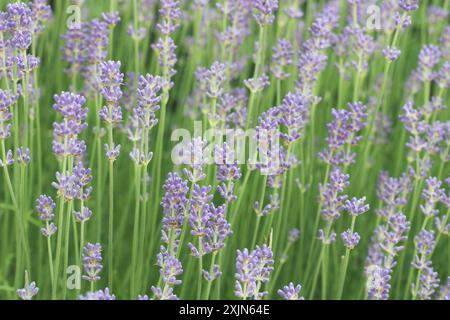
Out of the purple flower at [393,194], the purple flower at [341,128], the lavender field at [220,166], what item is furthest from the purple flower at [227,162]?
the purple flower at [393,194]

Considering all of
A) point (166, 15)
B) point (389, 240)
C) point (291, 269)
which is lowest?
point (291, 269)

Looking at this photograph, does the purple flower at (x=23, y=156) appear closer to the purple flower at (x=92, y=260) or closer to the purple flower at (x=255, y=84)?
the purple flower at (x=92, y=260)

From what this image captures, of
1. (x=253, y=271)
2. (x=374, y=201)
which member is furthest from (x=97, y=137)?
(x=374, y=201)

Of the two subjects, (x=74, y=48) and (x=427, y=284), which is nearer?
(x=427, y=284)

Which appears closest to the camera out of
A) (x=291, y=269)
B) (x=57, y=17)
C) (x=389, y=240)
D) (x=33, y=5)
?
(x=389, y=240)

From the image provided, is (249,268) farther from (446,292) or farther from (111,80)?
(446,292)

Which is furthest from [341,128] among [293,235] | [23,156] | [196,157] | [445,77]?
[23,156]

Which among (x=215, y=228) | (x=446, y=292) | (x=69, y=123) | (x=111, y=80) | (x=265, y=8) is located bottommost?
(x=446, y=292)
